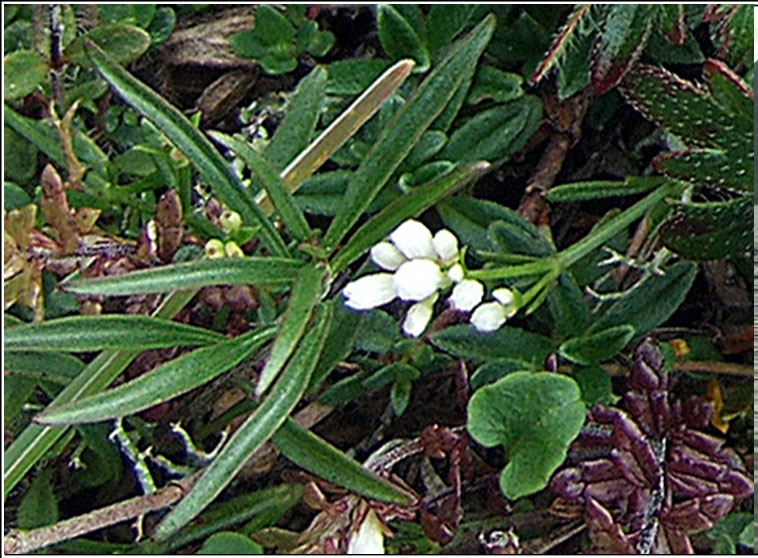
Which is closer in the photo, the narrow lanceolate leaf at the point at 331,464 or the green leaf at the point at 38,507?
the narrow lanceolate leaf at the point at 331,464

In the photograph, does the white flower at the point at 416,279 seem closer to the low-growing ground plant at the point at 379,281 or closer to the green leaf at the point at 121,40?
the low-growing ground plant at the point at 379,281

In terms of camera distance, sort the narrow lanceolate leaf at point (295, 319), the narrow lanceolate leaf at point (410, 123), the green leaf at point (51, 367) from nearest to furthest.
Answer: the narrow lanceolate leaf at point (295, 319)
the narrow lanceolate leaf at point (410, 123)
the green leaf at point (51, 367)

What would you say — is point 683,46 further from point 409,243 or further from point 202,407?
point 202,407

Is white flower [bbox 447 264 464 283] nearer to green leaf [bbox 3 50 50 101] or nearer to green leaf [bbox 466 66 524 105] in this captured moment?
green leaf [bbox 466 66 524 105]

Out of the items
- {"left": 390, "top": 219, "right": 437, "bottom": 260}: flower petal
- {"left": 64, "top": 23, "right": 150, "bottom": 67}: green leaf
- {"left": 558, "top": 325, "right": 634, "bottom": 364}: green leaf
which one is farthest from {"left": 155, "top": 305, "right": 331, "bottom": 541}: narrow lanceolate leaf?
{"left": 64, "top": 23, "right": 150, "bottom": 67}: green leaf

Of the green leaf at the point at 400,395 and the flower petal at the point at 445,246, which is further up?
the flower petal at the point at 445,246

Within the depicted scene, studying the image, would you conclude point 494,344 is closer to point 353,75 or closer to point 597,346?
point 597,346

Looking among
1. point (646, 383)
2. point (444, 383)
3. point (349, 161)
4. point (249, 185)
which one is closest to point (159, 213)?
point (249, 185)

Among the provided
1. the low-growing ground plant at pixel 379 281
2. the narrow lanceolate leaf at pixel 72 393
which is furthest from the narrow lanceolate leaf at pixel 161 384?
the narrow lanceolate leaf at pixel 72 393

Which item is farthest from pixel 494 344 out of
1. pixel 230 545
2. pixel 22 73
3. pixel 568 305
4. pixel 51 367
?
pixel 22 73
